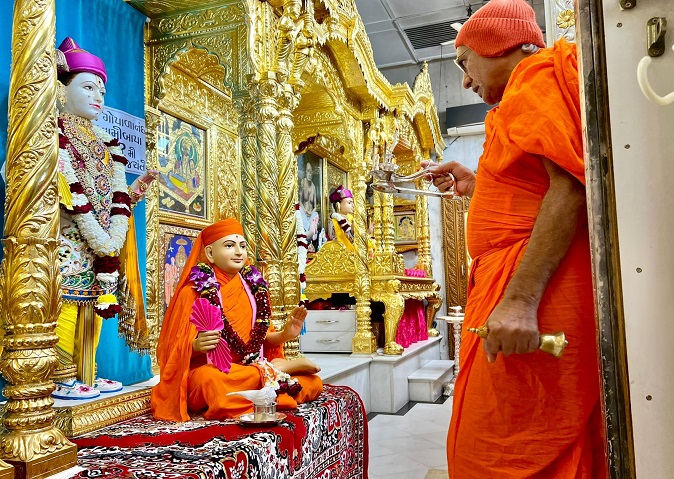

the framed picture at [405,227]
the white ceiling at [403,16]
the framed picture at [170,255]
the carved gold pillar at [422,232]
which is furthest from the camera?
the framed picture at [405,227]

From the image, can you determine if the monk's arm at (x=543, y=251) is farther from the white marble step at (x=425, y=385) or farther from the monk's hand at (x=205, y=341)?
the white marble step at (x=425, y=385)

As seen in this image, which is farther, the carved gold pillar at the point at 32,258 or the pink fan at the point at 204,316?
the pink fan at the point at 204,316

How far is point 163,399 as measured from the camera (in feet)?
8.50

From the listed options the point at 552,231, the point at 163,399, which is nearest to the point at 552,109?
the point at 552,231

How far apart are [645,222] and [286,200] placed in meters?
2.98

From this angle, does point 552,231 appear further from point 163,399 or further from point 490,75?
point 163,399

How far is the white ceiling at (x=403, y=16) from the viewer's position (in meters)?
7.73

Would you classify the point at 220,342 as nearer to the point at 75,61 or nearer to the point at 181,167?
the point at 75,61

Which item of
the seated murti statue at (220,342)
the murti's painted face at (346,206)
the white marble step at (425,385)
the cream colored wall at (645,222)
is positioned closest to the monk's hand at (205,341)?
the seated murti statue at (220,342)

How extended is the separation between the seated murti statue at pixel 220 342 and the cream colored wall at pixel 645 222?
1998mm

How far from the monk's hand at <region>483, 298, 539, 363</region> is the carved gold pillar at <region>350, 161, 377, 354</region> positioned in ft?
15.1

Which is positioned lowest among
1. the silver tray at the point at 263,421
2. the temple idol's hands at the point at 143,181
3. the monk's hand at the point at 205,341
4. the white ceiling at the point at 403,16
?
the silver tray at the point at 263,421

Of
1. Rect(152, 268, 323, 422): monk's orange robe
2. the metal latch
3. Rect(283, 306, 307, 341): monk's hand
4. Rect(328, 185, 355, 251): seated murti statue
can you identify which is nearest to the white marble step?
Rect(328, 185, 355, 251): seated murti statue

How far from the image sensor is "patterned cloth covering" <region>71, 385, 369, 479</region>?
5.94ft
